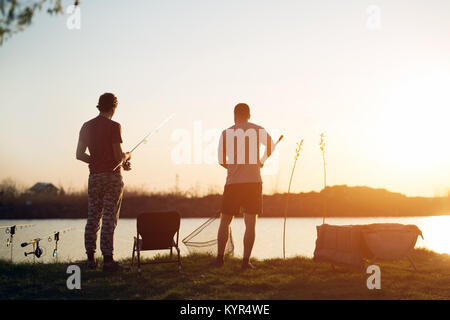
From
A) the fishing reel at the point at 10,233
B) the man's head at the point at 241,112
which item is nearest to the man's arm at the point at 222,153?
the man's head at the point at 241,112

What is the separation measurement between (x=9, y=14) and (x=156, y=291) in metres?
3.89

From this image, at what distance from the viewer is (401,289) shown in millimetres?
6031

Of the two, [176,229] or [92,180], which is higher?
[92,180]

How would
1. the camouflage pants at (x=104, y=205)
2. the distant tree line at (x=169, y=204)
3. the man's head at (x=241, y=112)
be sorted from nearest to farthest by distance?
the camouflage pants at (x=104, y=205)
the man's head at (x=241, y=112)
the distant tree line at (x=169, y=204)

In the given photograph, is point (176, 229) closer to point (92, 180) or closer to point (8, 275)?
point (92, 180)

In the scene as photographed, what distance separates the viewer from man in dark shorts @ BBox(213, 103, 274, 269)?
23.2 ft

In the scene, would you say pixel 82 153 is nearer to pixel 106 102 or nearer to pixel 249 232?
pixel 106 102

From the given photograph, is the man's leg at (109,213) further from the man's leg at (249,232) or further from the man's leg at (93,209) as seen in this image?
the man's leg at (249,232)

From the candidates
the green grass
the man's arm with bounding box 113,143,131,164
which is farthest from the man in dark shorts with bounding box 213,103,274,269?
the man's arm with bounding box 113,143,131,164

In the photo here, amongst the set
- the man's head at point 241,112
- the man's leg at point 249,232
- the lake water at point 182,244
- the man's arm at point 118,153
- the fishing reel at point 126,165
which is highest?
the man's head at point 241,112

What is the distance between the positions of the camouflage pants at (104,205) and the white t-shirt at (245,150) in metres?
1.75

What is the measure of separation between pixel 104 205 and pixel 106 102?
153cm

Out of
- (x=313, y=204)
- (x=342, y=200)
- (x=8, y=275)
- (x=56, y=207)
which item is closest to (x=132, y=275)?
(x=8, y=275)

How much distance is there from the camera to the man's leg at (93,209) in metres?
6.73
